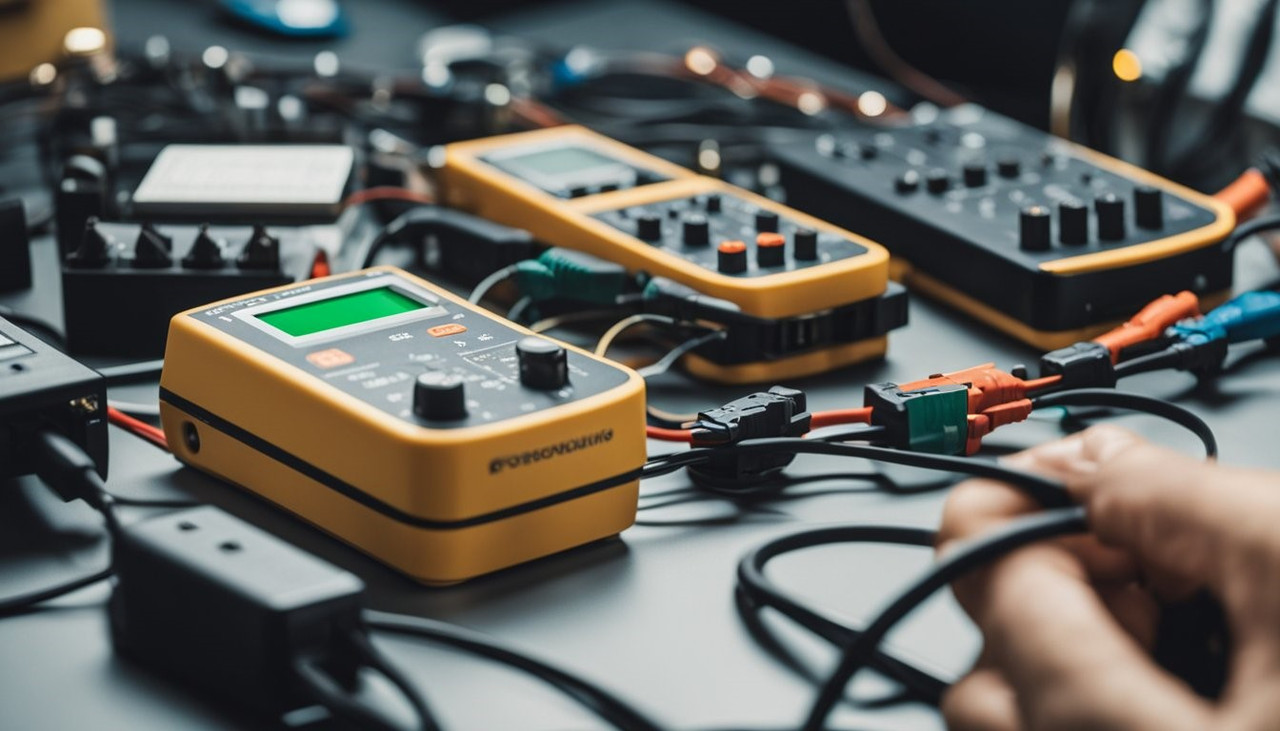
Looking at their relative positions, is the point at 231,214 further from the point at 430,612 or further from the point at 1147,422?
the point at 1147,422

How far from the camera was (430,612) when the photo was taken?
2.00 ft

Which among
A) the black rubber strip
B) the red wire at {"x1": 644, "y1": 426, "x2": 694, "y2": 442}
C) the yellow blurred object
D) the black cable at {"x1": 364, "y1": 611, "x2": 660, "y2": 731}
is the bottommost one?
the black cable at {"x1": 364, "y1": 611, "x2": 660, "y2": 731}

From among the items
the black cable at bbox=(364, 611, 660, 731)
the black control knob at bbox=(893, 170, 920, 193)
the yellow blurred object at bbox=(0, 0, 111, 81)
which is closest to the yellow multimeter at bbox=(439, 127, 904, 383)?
the black control knob at bbox=(893, 170, 920, 193)

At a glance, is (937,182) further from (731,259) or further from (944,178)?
(731,259)

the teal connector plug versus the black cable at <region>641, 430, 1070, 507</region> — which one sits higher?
the teal connector plug

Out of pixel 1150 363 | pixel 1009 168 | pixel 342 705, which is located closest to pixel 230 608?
pixel 342 705

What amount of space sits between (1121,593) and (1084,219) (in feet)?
1.38

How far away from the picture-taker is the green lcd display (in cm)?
70

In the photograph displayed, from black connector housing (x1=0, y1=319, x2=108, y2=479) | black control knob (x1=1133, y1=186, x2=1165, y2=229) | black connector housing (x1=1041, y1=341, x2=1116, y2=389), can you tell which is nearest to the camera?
black connector housing (x1=0, y1=319, x2=108, y2=479)

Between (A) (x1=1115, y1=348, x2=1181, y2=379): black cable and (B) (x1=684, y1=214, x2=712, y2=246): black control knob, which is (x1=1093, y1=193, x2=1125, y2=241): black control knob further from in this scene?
(B) (x1=684, y1=214, x2=712, y2=246): black control knob

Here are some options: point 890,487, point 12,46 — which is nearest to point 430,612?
point 890,487

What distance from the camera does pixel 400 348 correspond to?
681 mm

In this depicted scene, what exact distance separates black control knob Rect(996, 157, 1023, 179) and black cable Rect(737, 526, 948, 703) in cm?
42

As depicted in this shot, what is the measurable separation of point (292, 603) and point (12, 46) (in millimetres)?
914
